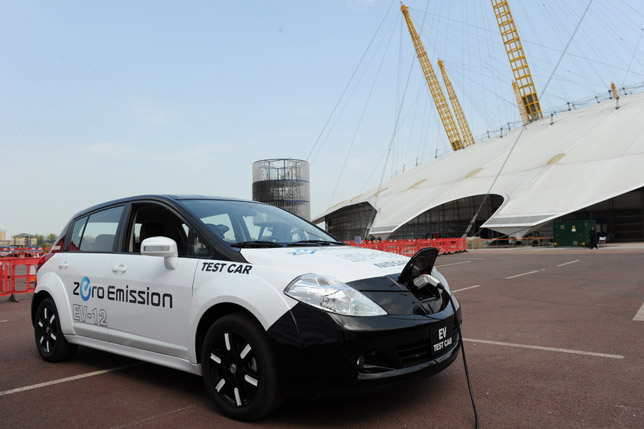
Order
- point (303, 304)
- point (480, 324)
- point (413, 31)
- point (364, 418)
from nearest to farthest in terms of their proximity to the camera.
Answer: point (303, 304)
point (364, 418)
point (480, 324)
point (413, 31)

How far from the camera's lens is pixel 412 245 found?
2819 cm

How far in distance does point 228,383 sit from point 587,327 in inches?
203

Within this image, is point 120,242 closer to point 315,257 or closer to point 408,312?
point 315,257

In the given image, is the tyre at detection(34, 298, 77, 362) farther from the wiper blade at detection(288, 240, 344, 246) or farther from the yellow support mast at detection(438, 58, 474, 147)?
the yellow support mast at detection(438, 58, 474, 147)

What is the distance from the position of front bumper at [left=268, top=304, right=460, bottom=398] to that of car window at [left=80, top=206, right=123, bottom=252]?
8.13 ft

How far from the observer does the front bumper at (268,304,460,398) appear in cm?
308

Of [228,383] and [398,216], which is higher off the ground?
[398,216]

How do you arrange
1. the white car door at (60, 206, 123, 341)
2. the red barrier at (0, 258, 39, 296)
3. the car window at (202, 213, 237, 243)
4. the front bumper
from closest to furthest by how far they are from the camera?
the front bumper → the car window at (202, 213, 237, 243) → the white car door at (60, 206, 123, 341) → the red barrier at (0, 258, 39, 296)

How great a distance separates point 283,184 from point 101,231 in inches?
1652

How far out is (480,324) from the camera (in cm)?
681

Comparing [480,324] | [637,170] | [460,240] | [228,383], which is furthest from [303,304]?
[637,170]

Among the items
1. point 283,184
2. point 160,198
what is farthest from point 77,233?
point 283,184

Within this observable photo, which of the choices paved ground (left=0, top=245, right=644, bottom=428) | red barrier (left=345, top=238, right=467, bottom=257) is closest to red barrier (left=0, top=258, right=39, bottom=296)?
paved ground (left=0, top=245, right=644, bottom=428)

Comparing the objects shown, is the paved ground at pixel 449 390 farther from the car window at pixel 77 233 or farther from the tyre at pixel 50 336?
the car window at pixel 77 233
